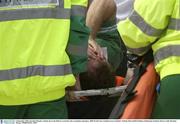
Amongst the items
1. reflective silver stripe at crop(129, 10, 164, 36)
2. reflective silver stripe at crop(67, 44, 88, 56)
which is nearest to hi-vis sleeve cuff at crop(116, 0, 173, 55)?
reflective silver stripe at crop(129, 10, 164, 36)

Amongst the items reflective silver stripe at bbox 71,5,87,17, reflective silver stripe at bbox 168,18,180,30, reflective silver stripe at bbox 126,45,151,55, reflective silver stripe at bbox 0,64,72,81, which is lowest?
reflective silver stripe at bbox 126,45,151,55

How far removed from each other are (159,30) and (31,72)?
70 centimetres

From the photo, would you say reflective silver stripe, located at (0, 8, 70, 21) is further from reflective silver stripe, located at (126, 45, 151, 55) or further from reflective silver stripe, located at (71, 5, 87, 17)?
reflective silver stripe, located at (126, 45, 151, 55)

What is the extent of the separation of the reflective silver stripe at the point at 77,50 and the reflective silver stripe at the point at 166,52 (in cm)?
37

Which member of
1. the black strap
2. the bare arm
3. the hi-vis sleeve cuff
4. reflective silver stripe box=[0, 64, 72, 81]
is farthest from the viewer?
the bare arm

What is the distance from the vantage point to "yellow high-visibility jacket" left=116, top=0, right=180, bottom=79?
2.59 metres

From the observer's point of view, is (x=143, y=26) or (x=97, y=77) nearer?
(x=143, y=26)

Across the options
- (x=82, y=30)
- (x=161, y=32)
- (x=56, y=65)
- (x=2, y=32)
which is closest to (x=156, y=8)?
(x=161, y=32)

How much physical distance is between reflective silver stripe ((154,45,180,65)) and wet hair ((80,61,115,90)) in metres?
0.56

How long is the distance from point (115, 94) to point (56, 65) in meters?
0.77

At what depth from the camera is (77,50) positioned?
8.73 ft

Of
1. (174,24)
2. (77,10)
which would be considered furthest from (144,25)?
(77,10)

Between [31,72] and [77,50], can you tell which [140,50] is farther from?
[31,72]

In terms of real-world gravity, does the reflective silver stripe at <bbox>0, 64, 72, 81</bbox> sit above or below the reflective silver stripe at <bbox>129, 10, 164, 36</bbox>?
below
